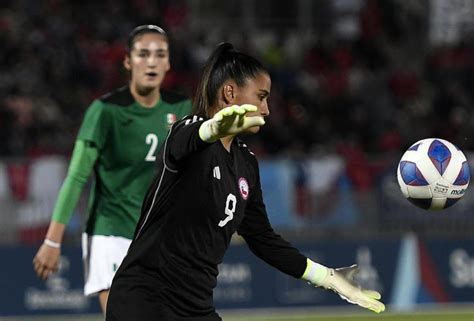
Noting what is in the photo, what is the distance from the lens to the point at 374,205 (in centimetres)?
1525

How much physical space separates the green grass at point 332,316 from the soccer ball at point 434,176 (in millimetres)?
7081

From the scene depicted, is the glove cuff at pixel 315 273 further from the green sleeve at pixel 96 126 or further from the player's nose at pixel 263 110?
the green sleeve at pixel 96 126

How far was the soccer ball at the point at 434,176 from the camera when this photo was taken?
657 centimetres

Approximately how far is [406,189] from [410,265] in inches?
345

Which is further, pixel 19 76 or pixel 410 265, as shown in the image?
pixel 19 76

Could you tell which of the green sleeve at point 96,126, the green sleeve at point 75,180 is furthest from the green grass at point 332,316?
the green sleeve at point 75,180

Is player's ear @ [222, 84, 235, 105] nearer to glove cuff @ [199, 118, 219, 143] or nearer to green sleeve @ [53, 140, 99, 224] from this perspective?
glove cuff @ [199, 118, 219, 143]

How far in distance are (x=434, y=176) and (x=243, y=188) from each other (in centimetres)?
153

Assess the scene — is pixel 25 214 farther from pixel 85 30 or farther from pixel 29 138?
pixel 85 30

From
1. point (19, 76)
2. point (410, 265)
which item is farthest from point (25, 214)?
point (410, 265)

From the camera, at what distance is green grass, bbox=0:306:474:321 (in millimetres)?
13773

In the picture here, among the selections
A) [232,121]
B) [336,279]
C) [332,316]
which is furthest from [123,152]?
[332,316]

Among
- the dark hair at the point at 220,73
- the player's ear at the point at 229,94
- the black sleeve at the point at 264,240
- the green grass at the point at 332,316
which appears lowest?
the green grass at the point at 332,316

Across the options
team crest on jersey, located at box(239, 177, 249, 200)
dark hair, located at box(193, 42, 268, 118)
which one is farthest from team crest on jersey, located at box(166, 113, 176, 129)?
dark hair, located at box(193, 42, 268, 118)
